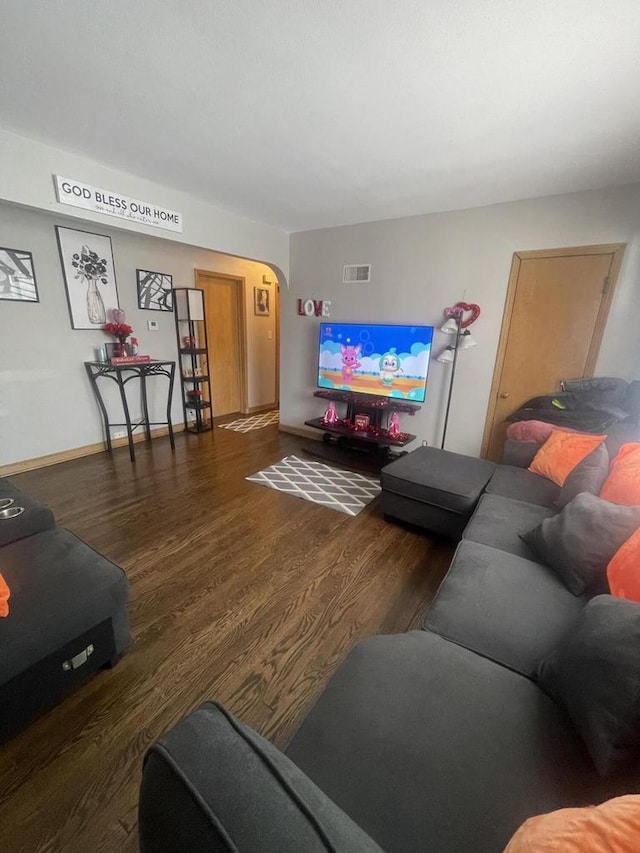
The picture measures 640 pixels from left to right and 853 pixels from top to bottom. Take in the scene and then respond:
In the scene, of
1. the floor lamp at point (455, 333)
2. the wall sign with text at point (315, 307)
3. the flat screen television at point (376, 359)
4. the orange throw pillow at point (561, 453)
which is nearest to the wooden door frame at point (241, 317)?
the wall sign with text at point (315, 307)

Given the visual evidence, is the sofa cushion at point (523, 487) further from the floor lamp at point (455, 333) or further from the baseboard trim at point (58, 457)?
the baseboard trim at point (58, 457)

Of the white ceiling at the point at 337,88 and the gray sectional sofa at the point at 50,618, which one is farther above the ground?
the white ceiling at the point at 337,88

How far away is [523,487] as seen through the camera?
2242 millimetres

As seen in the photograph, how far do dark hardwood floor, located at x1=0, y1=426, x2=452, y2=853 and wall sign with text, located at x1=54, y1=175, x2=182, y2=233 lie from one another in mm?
2133

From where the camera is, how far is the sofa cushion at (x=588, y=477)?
1813 millimetres

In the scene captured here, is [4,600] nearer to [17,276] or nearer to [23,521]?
[23,521]

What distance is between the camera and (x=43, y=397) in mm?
3289

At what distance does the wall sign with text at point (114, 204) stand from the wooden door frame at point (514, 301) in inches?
114

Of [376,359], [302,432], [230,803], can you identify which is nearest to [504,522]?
[230,803]

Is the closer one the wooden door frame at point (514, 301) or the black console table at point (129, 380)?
the wooden door frame at point (514, 301)

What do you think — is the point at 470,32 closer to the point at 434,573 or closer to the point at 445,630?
the point at 445,630

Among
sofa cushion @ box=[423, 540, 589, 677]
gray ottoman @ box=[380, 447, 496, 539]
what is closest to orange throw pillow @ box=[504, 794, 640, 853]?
sofa cushion @ box=[423, 540, 589, 677]

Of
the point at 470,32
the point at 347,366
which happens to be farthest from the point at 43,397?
the point at 470,32

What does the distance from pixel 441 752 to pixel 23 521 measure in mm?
1839
